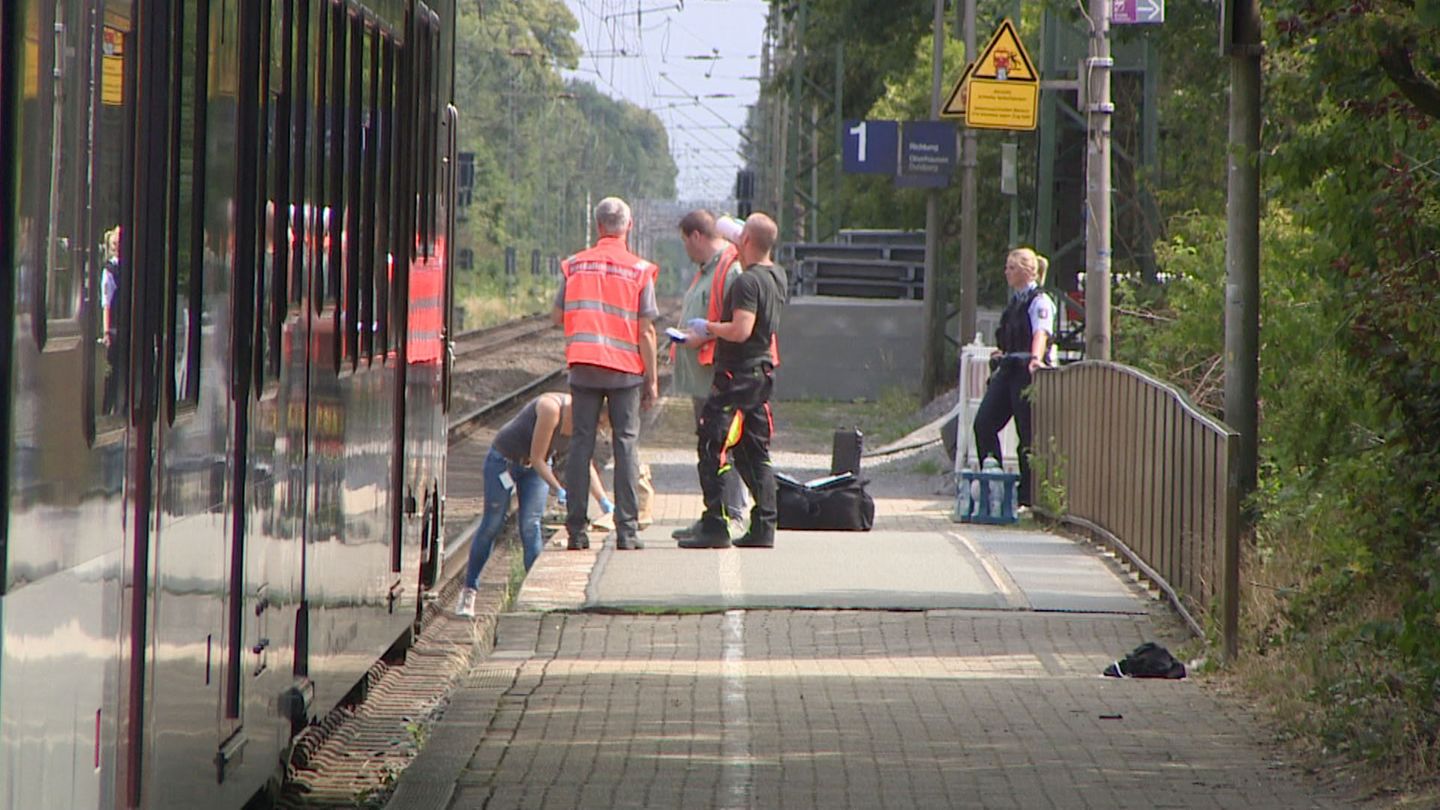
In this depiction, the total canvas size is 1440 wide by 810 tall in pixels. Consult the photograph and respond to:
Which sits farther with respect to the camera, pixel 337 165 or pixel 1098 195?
pixel 1098 195

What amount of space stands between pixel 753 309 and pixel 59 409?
834 centimetres

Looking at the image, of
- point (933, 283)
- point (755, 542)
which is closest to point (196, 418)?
point (755, 542)

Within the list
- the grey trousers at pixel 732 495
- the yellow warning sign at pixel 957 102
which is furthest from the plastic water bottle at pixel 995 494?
the yellow warning sign at pixel 957 102

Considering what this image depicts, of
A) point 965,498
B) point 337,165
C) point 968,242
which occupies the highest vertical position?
point 968,242

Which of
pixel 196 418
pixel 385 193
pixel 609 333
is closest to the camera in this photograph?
pixel 196 418

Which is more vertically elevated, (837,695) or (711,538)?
(711,538)

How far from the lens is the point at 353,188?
6.89 meters

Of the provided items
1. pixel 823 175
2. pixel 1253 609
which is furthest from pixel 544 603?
pixel 823 175

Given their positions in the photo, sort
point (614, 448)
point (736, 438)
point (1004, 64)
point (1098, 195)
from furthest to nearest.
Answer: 1. point (1004, 64)
2. point (1098, 195)
3. point (614, 448)
4. point (736, 438)

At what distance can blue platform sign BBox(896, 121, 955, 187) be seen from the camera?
85.6ft

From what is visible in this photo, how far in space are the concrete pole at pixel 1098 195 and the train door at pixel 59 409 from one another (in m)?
12.1

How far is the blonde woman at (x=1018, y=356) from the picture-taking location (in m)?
14.6

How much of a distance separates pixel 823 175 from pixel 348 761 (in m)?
50.6

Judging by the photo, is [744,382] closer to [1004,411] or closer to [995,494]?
[995,494]
